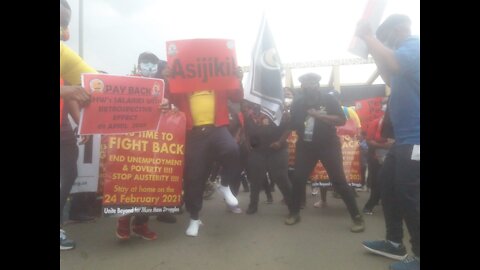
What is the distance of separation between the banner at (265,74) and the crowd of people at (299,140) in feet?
0.68

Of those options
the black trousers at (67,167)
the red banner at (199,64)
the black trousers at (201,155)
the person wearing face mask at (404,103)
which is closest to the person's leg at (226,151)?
the black trousers at (201,155)

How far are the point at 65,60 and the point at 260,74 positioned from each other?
1.43 m

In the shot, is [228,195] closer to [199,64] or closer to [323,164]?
[323,164]

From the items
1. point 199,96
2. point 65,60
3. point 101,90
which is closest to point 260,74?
point 199,96

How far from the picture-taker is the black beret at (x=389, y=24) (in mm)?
2559

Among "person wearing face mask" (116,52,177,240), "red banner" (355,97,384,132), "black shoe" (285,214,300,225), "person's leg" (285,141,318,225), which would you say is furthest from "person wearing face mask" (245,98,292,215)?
"red banner" (355,97,384,132)

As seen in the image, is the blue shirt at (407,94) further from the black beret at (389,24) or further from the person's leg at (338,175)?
the person's leg at (338,175)

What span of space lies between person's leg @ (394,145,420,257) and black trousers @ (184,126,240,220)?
4.65 feet

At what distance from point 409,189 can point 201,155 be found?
1676mm

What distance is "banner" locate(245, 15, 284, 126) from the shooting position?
3.09m

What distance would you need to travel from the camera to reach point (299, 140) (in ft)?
13.2

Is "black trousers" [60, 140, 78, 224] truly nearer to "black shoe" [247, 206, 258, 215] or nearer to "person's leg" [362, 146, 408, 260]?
"black shoe" [247, 206, 258, 215]

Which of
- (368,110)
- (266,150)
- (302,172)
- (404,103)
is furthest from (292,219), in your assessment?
(368,110)
